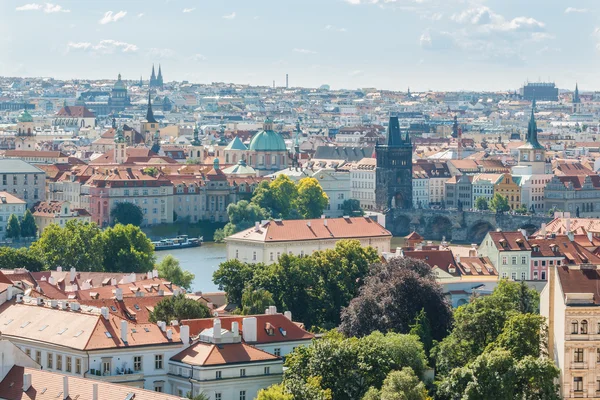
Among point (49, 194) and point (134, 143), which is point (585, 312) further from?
point (134, 143)

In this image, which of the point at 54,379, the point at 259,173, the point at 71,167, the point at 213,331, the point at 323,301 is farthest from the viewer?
the point at 259,173

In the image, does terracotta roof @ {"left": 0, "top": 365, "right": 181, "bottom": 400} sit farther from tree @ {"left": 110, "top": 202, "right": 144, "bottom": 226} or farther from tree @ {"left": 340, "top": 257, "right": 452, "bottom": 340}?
tree @ {"left": 110, "top": 202, "right": 144, "bottom": 226}

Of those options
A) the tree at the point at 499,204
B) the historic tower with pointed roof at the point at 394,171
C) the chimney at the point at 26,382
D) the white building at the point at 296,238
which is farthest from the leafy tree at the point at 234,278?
the historic tower with pointed roof at the point at 394,171

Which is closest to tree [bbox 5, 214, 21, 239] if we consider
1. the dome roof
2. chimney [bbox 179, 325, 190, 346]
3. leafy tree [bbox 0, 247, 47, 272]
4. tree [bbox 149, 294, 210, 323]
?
leafy tree [bbox 0, 247, 47, 272]

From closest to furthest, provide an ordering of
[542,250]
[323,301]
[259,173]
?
1. [323,301]
2. [542,250]
3. [259,173]

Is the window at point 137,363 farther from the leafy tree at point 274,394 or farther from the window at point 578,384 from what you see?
the window at point 578,384

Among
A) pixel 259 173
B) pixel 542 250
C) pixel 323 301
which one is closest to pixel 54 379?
pixel 323 301

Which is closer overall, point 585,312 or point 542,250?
point 585,312
